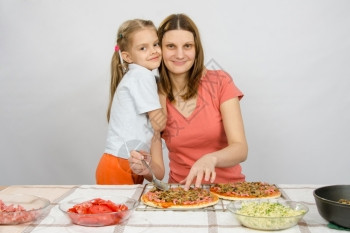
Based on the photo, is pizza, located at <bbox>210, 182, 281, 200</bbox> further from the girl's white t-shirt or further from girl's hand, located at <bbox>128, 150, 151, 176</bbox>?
the girl's white t-shirt

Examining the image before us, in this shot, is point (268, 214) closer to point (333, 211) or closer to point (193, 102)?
point (333, 211)

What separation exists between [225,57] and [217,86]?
0.98m

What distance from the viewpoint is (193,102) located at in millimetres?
2359

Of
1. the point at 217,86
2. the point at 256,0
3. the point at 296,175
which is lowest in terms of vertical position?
the point at 296,175

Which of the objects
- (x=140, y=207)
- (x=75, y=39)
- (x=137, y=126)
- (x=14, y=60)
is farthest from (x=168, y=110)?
(x=14, y=60)

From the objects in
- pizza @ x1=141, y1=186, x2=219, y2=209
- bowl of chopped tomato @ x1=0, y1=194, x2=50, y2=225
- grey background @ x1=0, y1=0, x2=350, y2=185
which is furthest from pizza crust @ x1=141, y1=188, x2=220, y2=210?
grey background @ x1=0, y1=0, x2=350, y2=185

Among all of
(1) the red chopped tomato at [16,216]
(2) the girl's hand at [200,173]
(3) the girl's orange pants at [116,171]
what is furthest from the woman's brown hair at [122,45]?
(1) the red chopped tomato at [16,216]

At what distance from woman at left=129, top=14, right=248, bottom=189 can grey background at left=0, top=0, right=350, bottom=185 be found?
2.77ft

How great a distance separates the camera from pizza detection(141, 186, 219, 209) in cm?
153

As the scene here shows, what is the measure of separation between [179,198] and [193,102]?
33.3 inches

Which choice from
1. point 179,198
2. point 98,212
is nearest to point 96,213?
point 98,212

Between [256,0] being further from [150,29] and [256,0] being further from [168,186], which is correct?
[168,186]

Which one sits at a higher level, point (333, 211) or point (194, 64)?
point (194, 64)

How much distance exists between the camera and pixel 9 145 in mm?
3502
